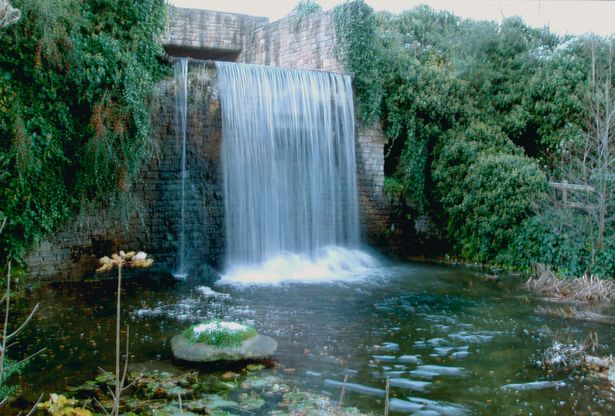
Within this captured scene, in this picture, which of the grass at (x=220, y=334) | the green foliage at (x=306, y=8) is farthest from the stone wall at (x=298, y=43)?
the grass at (x=220, y=334)

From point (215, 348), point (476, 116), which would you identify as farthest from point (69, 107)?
point (476, 116)

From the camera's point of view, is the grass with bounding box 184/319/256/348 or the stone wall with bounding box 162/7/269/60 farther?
the stone wall with bounding box 162/7/269/60

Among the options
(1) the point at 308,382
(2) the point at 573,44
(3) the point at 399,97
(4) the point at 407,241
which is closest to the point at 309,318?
(1) the point at 308,382

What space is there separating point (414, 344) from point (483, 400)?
1.68 meters

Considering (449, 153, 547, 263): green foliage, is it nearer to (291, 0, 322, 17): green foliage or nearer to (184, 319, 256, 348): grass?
(291, 0, 322, 17): green foliage

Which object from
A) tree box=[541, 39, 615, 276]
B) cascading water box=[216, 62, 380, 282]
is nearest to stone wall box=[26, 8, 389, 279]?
cascading water box=[216, 62, 380, 282]

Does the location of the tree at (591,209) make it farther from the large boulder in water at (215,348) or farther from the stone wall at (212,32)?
the stone wall at (212,32)

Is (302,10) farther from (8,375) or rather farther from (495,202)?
(8,375)

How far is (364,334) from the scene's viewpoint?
7086mm

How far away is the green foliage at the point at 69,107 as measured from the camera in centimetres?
815

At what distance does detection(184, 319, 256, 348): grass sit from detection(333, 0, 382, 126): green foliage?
28.4ft

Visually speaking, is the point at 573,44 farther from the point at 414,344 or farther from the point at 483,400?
the point at 483,400

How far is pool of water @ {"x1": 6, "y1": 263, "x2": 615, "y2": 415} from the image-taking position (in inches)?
205

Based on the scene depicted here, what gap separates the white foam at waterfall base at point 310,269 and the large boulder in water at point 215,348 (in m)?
4.30
